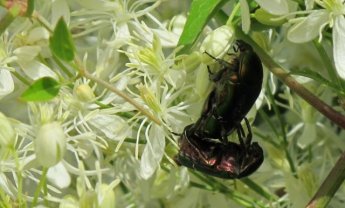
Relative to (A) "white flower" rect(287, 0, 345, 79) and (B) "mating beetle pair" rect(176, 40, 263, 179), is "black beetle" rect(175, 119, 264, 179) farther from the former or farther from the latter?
(A) "white flower" rect(287, 0, 345, 79)

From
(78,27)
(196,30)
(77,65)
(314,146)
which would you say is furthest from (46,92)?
(314,146)

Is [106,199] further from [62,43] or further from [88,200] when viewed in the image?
[62,43]

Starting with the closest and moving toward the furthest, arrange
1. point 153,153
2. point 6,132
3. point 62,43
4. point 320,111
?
point 62,43, point 6,132, point 320,111, point 153,153

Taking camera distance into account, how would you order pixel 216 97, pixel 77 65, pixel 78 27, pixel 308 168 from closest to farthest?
pixel 77 65 → pixel 216 97 → pixel 78 27 → pixel 308 168

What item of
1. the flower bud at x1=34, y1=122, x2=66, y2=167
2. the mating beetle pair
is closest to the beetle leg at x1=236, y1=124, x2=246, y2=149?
the mating beetle pair

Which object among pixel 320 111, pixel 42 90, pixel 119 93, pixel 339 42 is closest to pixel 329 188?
pixel 320 111

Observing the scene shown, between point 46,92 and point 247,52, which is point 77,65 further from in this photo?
point 247,52
